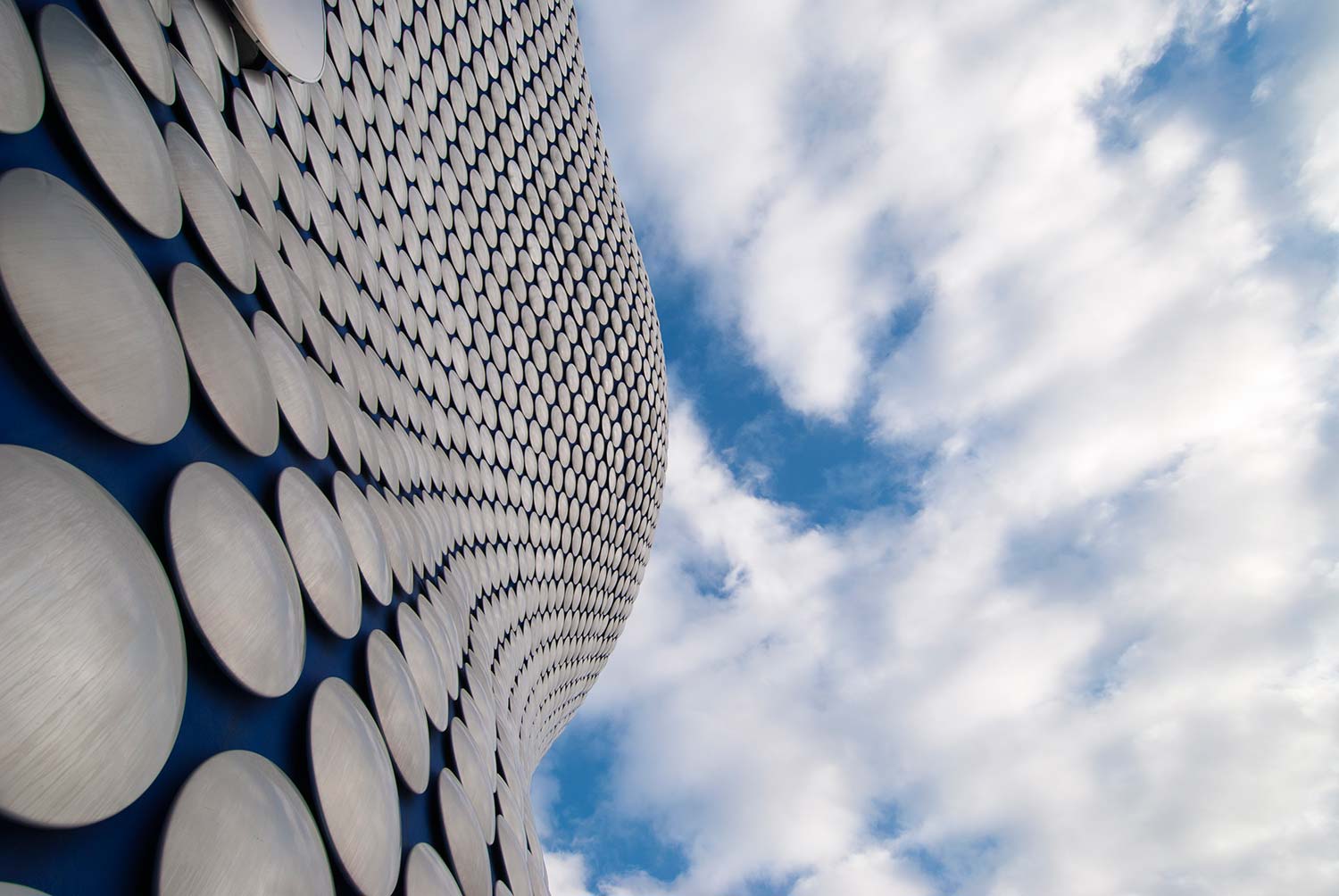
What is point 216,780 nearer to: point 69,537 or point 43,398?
point 69,537

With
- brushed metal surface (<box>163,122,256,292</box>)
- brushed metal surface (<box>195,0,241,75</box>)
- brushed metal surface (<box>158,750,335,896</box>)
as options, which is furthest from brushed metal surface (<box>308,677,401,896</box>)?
brushed metal surface (<box>195,0,241,75</box>)

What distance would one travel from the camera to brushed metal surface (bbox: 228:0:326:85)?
502 cm

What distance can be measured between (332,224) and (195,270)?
4014mm

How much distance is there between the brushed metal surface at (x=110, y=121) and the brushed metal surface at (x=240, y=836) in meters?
1.99

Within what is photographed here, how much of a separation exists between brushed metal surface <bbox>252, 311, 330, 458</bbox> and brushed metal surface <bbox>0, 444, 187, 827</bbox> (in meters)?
1.76

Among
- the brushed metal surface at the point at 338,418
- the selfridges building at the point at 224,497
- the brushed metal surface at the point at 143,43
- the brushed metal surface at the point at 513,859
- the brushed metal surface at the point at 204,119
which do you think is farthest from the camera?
the brushed metal surface at the point at 513,859

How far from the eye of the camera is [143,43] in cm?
348

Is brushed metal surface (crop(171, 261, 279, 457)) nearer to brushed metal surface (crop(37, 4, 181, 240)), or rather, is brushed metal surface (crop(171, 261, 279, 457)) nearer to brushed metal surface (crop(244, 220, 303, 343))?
brushed metal surface (crop(37, 4, 181, 240))

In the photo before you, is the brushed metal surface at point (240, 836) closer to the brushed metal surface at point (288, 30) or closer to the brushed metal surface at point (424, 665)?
the brushed metal surface at point (424, 665)

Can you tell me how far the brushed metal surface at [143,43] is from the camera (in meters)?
3.29

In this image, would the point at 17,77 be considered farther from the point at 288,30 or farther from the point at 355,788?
the point at 288,30

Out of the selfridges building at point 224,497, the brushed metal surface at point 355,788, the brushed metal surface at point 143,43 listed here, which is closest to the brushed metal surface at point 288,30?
the selfridges building at point 224,497

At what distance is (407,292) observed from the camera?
971cm

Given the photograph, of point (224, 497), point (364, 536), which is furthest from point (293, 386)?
point (224, 497)
